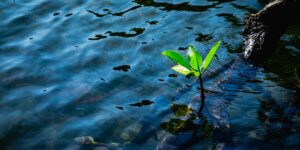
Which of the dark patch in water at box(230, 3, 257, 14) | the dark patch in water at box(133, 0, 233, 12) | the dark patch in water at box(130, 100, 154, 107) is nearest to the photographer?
the dark patch in water at box(130, 100, 154, 107)

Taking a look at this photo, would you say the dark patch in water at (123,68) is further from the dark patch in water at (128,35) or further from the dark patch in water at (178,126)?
the dark patch in water at (178,126)

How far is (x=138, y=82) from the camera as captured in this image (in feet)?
11.8

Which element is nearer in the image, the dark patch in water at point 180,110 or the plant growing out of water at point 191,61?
the plant growing out of water at point 191,61

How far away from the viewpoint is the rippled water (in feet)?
9.27

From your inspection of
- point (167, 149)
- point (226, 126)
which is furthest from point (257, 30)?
point (167, 149)

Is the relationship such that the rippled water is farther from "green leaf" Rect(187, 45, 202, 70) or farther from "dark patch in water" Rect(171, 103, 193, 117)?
"green leaf" Rect(187, 45, 202, 70)

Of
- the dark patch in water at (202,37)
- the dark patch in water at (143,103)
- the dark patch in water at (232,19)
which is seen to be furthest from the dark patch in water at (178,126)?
the dark patch in water at (232,19)

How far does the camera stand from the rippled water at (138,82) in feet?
9.27

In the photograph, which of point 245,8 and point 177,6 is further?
point 177,6

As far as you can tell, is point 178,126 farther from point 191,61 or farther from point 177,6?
point 177,6

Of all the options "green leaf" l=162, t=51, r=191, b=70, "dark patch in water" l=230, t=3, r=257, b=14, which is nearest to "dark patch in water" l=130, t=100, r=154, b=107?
"green leaf" l=162, t=51, r=191, b=70

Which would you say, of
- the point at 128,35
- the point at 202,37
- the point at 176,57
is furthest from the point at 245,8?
the point at 176,57

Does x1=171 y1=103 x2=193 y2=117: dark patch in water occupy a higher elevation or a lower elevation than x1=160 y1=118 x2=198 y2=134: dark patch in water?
higher

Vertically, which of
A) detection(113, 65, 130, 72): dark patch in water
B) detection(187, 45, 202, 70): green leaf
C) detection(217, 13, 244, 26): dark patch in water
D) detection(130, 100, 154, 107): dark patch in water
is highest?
detection(187, 45, 202, 70): green leaf
